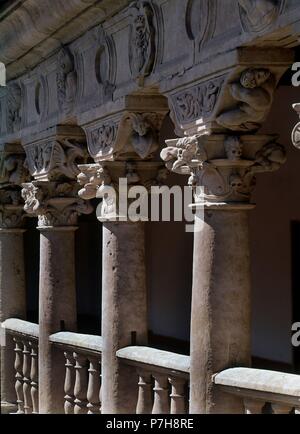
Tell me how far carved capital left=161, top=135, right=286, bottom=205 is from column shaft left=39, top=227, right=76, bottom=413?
361cm

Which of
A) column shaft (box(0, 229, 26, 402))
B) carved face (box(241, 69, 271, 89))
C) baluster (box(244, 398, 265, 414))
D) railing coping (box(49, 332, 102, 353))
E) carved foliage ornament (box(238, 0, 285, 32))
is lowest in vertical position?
baluster (box(244, 398, 265, 414))

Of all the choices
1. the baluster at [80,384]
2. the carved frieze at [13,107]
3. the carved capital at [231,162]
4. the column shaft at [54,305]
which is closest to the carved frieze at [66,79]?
the column shaft at [54,305]

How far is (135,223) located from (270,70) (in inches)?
98.2

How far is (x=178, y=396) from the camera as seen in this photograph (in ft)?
26.4

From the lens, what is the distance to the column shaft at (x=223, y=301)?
7379 mm

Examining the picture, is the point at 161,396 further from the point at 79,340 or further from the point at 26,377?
the point at 26,377

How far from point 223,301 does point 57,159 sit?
349 cm

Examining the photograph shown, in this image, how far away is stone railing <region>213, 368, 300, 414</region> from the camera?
21.8 feet

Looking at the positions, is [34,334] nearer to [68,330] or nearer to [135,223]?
[68,330]

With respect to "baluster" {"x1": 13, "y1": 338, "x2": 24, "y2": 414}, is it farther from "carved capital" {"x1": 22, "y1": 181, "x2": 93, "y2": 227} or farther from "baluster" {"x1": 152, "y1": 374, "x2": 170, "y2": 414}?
"baluster" {"x1": 152, "y1": 374, "x2": 170, "y2": 414}

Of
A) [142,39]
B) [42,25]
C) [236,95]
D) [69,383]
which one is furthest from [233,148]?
[69,383]

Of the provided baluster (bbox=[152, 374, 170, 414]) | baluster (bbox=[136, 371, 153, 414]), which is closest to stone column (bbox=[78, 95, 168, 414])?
baluster (bbox=[136, 371, 153, 414])

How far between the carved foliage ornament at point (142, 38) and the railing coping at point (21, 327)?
11.8 feet
